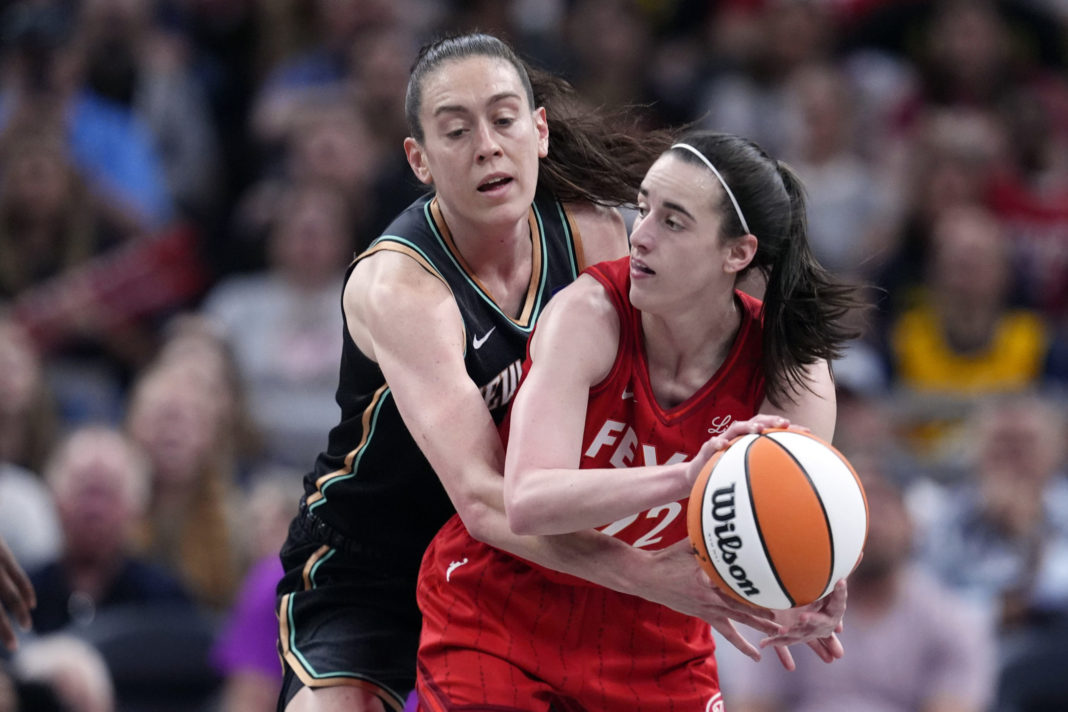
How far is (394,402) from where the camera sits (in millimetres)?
3793

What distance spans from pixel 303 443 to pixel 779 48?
3650 millimetres

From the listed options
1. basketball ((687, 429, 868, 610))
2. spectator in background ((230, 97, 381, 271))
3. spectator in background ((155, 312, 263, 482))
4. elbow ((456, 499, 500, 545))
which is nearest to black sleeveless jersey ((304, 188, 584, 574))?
elbow ((456, 499, 500, 545))

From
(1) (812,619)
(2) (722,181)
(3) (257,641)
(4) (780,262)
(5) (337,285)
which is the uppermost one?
(5) (337,285)

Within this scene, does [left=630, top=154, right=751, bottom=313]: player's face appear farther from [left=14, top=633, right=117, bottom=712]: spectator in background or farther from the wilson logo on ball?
[left=14, top=633, right=117, bottom=712]: spectator in background

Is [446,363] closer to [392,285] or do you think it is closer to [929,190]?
[392,285]

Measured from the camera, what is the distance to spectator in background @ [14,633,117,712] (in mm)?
5262

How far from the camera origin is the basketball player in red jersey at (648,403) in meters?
3.39

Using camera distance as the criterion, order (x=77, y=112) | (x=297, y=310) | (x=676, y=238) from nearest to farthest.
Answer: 1. (x=676, y=238)
2. (x=297, y=310)
3. (x=77, y=112)

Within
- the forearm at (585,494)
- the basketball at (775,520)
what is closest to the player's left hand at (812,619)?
the basketball at (775,520)

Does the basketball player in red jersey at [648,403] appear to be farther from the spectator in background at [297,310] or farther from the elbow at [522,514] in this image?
the spectator in background at [297,310]

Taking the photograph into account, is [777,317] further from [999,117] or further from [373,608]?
[999,117]

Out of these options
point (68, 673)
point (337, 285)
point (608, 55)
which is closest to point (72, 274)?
point (337, 285)

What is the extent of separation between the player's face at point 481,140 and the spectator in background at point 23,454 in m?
3.06

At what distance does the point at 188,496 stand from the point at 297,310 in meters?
1.43
